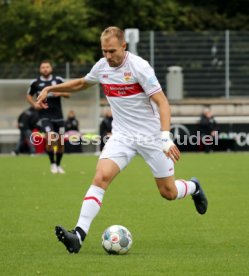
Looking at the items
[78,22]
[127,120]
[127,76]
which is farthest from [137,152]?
[78,22]

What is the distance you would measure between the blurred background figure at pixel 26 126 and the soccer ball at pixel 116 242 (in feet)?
71.9

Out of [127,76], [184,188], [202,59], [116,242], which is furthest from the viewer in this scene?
Answer: [202,59]

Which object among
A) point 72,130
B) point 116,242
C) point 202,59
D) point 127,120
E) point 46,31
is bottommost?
point 72,130

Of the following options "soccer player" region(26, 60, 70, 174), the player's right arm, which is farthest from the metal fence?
the player's right arm

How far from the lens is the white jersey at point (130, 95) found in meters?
10.5

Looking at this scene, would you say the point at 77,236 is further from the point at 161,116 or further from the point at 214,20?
the point at 214,20

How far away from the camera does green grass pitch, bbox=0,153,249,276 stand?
9164mm

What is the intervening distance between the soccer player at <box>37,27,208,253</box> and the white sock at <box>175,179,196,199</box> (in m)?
0.13

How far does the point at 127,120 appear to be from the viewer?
1071cm

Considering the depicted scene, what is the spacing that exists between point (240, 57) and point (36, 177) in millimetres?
14708

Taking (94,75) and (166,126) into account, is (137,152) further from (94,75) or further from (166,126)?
(94,75)

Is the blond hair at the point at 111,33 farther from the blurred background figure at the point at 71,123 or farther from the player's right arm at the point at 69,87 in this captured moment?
the blurred background figure at the point at 71,123

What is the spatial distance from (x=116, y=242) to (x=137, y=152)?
4.07 feet

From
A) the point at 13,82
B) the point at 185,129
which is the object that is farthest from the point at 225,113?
the point at 13,82
